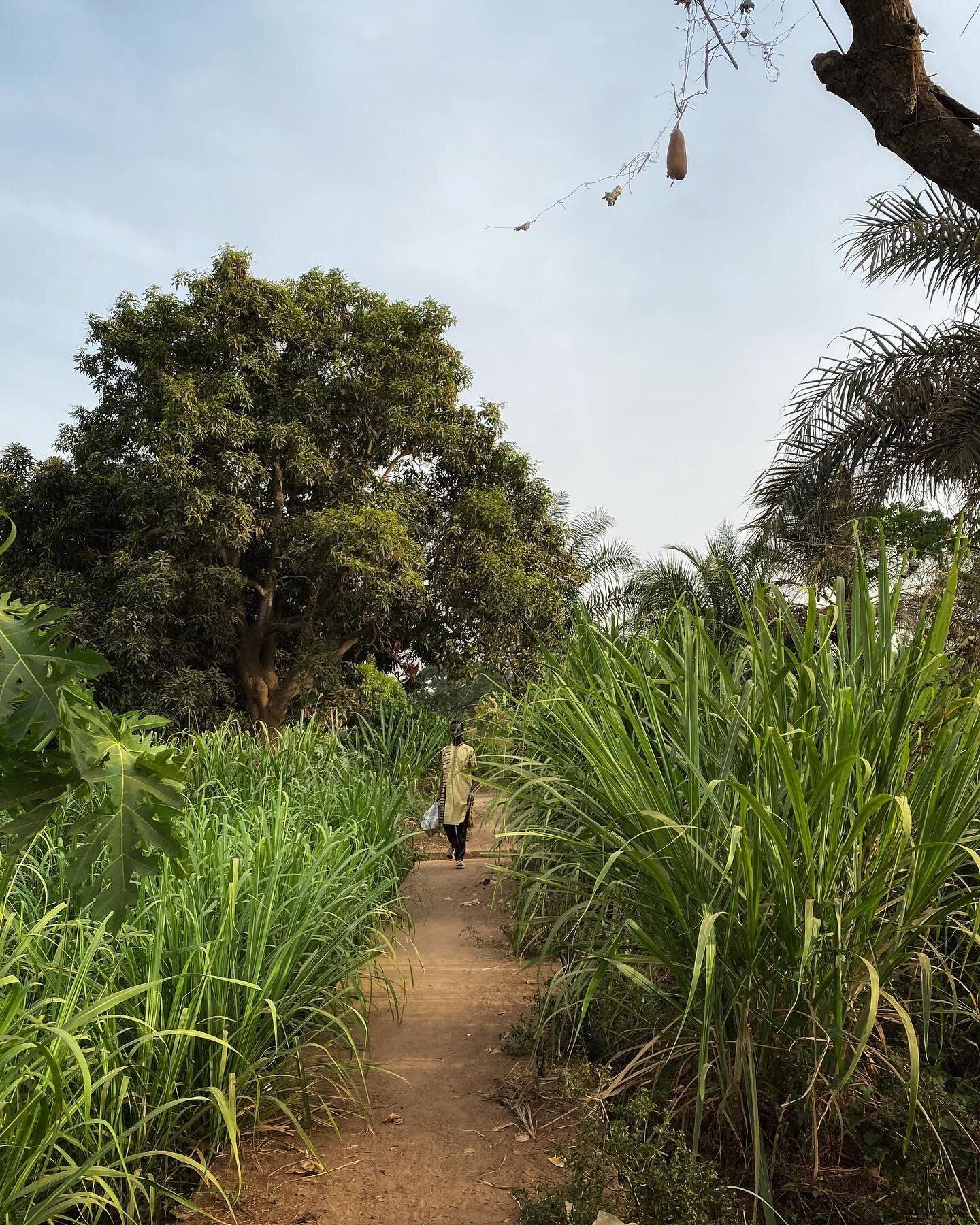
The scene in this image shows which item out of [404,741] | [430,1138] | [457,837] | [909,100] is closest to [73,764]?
[430,1138]

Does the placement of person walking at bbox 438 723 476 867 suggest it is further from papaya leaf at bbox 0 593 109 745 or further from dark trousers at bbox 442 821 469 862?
papaya leaf at bbox 0 593 109 745

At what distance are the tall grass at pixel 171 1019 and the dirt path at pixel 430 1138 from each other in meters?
0.14

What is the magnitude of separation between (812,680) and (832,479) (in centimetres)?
811

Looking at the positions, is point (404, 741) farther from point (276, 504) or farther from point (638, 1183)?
point (638, 1183)

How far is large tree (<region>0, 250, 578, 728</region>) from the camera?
472 inches

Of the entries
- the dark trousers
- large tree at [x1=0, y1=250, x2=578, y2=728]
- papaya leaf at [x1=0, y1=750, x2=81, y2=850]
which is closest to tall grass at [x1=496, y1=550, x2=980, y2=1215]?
papaya leaf at [x1=0, y1=750, x2=81, y2=850]

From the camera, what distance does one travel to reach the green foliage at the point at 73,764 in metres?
1.29

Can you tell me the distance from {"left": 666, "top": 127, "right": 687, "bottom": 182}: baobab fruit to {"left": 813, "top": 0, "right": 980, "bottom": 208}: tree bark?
0.69m

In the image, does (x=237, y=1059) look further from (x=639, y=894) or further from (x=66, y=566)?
(x=66, y=566)

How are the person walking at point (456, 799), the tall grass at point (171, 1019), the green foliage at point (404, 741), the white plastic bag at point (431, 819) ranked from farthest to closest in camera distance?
1. the green foliage at point (404, 741)
2. the white plastic bag at point (431, 819)
3. the person walking at point (456, 799)
4. the tall grass at point (171, 1019)

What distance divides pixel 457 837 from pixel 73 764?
6.31m

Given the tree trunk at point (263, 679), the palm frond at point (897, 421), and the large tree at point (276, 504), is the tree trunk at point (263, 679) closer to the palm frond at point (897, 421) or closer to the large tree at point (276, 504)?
the large tree at point (276, 504)

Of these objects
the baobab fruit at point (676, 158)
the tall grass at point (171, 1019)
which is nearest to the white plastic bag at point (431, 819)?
the tall grass at point (171, 1019)

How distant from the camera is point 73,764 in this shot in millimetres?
1415
